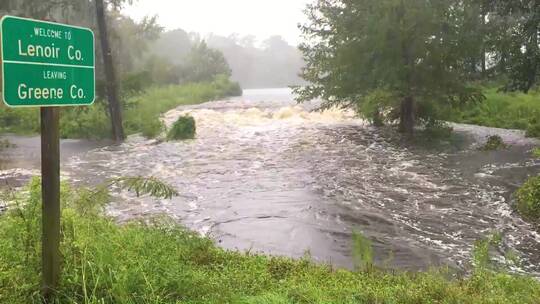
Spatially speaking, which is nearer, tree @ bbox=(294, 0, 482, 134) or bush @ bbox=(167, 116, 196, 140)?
tree @ bbox=(294, 0, 482, 134)

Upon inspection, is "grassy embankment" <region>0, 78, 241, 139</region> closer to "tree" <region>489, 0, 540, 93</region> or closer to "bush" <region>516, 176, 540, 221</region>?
"tree" <region>489, 0, 540, 93</region>

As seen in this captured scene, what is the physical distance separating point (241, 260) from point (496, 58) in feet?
53.7

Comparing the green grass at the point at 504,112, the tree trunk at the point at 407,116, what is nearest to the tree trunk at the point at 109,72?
the tree trunk at the point at 407,116

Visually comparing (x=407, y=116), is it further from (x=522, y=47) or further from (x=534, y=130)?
(x=522, y=47)

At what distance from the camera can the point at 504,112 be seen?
981 inches

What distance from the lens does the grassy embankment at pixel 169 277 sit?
433 cm

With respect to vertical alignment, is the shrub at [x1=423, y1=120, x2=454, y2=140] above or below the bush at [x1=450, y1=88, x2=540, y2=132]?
below

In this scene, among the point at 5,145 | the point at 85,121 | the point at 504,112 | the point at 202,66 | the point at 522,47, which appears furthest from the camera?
the point at 202,66

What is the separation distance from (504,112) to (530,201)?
653 inches

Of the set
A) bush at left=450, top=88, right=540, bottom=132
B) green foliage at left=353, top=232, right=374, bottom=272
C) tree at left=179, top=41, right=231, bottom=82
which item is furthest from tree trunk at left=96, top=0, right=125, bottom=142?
tree at left=179, top=41, right=231, bottom=82

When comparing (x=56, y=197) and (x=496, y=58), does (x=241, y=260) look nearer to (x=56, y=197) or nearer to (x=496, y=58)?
(x=56, y=197)

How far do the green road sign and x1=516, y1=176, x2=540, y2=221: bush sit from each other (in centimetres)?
876

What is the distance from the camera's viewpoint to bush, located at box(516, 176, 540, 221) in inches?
381

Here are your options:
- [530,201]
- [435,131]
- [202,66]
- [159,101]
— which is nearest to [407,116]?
[435,131]
